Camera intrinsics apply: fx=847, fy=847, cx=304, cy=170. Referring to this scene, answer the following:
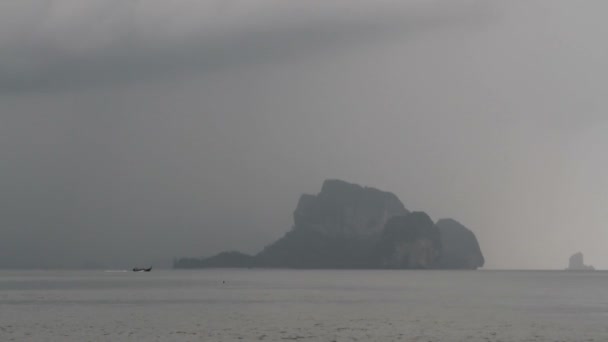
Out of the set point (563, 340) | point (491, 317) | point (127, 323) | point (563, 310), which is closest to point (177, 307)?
point (127, 323)

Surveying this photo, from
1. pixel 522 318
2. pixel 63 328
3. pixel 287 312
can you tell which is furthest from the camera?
pixel 287 312

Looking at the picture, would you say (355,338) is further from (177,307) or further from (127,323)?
(177,307)

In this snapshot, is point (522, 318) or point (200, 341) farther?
point (522, 318)

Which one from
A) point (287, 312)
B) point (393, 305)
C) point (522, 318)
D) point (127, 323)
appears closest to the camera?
point (127, 323)

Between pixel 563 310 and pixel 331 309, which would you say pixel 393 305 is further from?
pixel 563 310

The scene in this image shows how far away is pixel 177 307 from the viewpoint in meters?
148

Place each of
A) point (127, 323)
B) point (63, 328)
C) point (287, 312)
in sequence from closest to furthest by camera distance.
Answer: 1. point (63, 328)
2. point (127, 323)
3. point (287, 312)

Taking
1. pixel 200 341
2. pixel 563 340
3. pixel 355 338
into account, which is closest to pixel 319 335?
pixel 355 338

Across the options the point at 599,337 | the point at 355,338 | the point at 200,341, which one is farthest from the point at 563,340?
the point at 200,341

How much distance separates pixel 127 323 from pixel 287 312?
29.7m

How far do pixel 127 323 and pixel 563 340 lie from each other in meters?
54.7

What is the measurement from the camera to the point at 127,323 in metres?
111

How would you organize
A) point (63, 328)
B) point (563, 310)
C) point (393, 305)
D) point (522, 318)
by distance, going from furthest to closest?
point (393, 305)
point (563, 310)
point (522, 318)
point (63, 328)

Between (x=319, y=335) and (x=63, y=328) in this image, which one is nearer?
(x=319, y=335)
